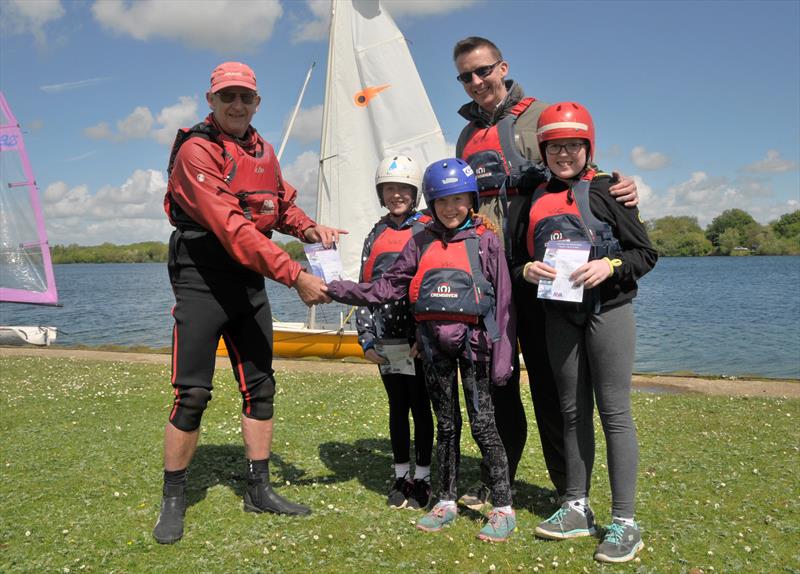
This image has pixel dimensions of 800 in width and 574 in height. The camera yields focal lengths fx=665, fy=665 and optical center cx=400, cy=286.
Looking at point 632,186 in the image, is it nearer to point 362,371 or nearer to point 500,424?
point 500,424

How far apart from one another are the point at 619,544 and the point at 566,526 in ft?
1.29

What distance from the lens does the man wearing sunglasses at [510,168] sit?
4.49 metres

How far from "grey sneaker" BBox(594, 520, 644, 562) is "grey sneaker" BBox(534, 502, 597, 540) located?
0.76ft

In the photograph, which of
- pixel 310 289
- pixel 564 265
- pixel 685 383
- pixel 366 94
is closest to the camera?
pixel 564 265

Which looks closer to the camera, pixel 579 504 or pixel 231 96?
pixel 579 504

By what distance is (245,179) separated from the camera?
14.9ft

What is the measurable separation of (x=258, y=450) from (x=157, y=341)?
86.7ft

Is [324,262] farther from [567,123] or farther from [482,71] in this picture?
[567,123]

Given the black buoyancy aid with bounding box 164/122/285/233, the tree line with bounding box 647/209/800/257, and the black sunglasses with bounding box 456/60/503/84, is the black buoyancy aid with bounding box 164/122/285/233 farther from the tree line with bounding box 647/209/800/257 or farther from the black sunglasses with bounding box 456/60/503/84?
the tree line with bounding box 647/209/800/257

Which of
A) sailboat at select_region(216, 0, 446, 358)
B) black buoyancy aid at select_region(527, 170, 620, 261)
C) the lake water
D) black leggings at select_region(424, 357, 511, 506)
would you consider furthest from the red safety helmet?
the lake water

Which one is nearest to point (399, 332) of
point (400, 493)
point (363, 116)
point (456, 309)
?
point (456, 309)

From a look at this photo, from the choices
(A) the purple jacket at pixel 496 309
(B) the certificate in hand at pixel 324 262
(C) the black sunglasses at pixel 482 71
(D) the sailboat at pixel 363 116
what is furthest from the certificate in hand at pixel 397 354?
(D) the sailboat at pixel 363 116

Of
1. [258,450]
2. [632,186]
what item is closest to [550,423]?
[632,186]

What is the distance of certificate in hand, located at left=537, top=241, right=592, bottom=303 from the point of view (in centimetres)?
379
